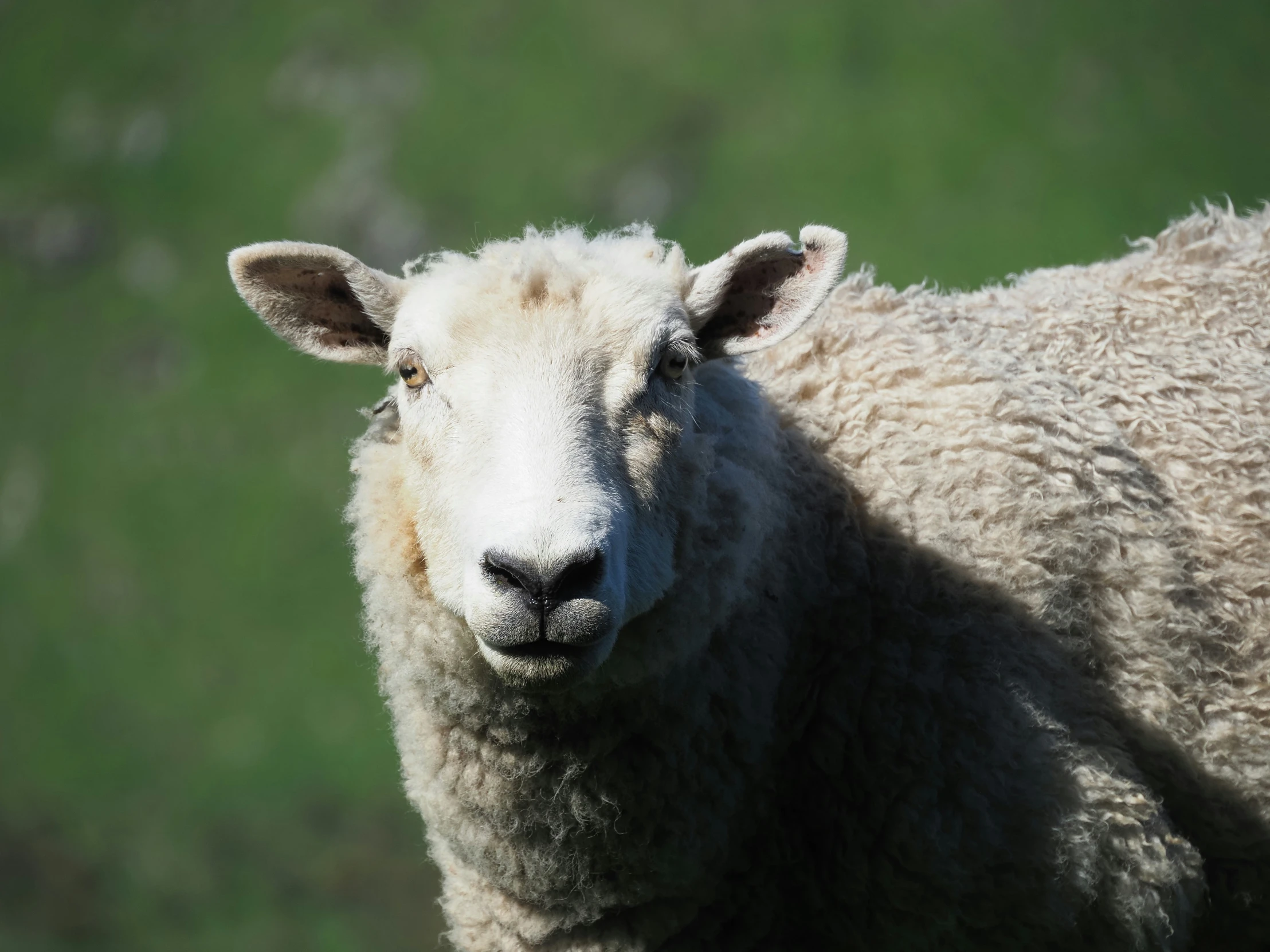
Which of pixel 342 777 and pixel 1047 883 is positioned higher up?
pixel 342 777

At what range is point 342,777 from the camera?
68.0ft

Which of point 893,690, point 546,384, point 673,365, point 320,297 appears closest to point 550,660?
point 546,384

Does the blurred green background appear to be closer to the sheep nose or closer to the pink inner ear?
the pink inner ear

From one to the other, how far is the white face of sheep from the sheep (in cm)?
1

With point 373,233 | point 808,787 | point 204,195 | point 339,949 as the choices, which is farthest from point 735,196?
point 808,787

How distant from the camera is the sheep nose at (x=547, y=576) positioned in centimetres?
230

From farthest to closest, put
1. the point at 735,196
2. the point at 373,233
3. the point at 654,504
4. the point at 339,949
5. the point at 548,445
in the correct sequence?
1. the point at 373,233
2. the point at 735,196
3. the point at 339,949
4. the point at 654,504
5. the point at 548,445

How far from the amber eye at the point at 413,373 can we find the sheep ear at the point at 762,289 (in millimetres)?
735

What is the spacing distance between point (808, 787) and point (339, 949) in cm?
1903

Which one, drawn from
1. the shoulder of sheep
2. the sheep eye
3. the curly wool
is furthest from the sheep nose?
the shoulder of sheep

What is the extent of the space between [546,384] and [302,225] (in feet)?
76.9

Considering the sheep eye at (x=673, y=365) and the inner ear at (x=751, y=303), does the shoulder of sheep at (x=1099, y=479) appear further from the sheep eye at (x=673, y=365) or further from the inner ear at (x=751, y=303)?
the sheep eye at (x=673, y=365)

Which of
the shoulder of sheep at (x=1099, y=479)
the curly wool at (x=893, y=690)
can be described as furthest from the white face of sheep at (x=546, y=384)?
the shoulder of sheep at (x=1099, y=479)

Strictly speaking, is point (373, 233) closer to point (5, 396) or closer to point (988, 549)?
point (5, 396)
